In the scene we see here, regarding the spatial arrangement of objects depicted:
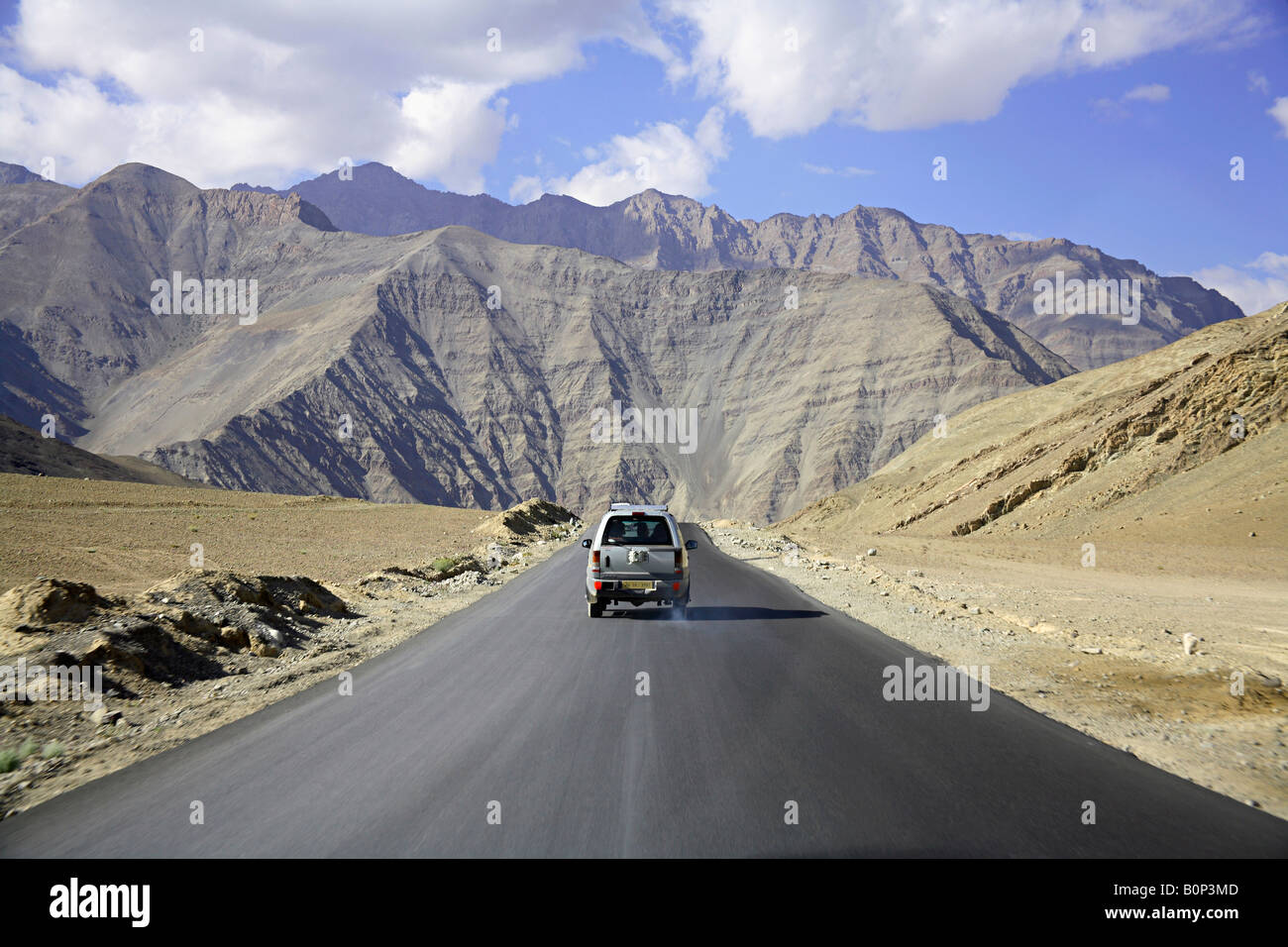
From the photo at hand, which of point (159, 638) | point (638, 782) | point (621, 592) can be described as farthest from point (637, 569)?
point (638, 782)

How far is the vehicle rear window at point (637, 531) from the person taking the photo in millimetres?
14328

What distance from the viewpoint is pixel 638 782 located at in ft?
17.8

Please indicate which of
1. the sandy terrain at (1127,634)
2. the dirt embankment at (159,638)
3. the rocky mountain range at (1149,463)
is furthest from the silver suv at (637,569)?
the rocky mountain range at (1149,463)

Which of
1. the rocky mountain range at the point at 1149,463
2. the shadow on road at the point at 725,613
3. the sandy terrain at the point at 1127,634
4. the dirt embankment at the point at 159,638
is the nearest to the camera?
the sandy terrain at the point at 1127,634

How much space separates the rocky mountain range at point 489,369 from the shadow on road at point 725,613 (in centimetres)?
11612

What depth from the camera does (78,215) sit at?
641 ft

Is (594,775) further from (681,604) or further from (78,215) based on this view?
(78,215)

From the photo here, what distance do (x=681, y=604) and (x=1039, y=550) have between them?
2461 centimetres

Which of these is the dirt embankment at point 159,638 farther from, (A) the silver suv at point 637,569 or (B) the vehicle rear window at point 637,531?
(B) the vehicle rear window at point 637,531

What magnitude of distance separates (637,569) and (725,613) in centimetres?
200

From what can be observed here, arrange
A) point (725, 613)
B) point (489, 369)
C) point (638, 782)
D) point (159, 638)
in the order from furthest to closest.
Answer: point (489, 369)
point (725, 613)
point (159, 638)
point (638, 782)

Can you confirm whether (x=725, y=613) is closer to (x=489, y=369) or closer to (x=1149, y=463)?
(x=1149, y=463)

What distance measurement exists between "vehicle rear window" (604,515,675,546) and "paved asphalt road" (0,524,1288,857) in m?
5.16
